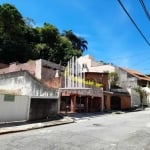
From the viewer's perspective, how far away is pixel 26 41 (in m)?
48.8

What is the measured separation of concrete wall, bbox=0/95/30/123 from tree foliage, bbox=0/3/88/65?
29.1m

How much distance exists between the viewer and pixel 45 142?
10133 millimetres

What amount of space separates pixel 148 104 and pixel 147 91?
2.91 m

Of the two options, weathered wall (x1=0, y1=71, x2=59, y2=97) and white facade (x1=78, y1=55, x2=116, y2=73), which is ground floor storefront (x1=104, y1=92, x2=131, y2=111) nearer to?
white facade (x1=78, y1=55, x2=116, y2=73)

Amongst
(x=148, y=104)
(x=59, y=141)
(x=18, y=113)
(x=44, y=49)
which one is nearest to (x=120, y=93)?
(x=148, y=104)

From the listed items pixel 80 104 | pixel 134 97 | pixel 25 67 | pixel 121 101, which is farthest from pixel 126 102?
pixel 25 67

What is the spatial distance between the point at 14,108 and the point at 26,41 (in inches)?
1320

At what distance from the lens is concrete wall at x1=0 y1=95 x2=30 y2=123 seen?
16.1m

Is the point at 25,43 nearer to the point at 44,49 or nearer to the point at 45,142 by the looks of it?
the point at 44,49

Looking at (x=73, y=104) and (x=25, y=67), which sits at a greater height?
(x=25, y=67)

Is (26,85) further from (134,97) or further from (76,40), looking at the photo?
(76,40)

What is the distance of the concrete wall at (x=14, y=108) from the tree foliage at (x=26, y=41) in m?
29.1

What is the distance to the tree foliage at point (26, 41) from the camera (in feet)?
148

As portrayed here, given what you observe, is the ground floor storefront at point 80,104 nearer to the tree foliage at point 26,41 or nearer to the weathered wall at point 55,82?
the weathered wall at point 55,82
